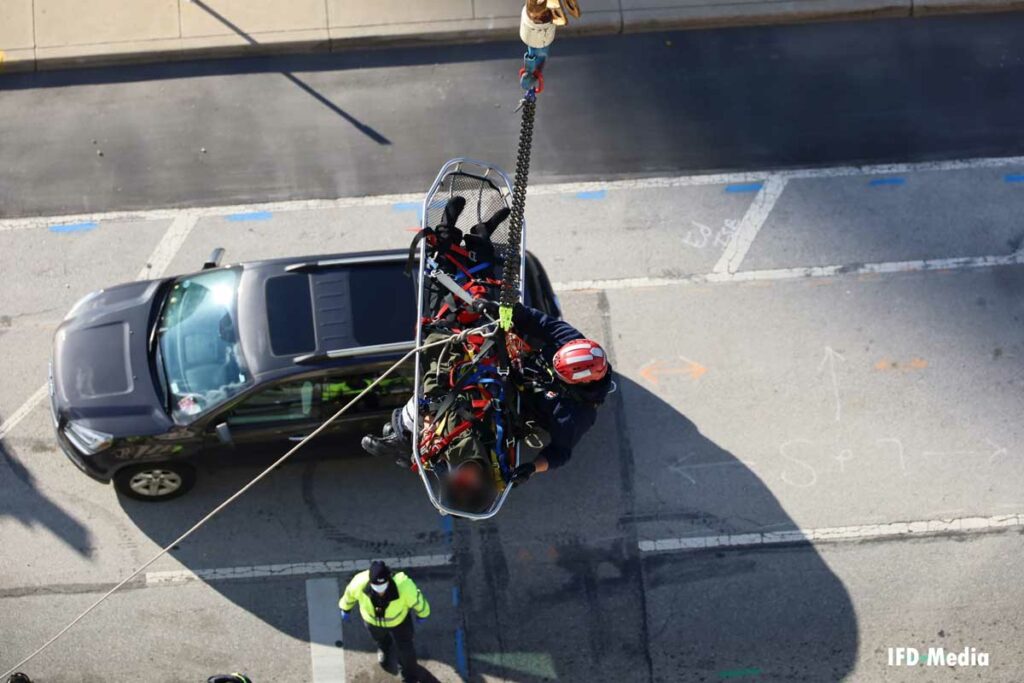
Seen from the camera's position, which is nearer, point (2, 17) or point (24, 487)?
point (24, 487)

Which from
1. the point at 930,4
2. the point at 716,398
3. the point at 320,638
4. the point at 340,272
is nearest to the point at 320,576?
the point at 320,638

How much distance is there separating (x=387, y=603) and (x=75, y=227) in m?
6.01

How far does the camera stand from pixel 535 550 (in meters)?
9.48

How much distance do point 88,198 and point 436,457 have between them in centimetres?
582

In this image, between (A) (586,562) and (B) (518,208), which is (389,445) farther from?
(B) (518,208)

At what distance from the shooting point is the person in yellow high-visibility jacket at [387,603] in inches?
313

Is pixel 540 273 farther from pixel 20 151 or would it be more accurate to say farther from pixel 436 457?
pixel 20 151

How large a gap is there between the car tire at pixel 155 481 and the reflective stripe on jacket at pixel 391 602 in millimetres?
2198

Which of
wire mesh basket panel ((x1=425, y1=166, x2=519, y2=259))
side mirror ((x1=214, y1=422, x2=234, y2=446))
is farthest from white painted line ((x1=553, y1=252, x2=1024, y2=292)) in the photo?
side mirror ((x1=214, y1=422, x2=234, y2=446))

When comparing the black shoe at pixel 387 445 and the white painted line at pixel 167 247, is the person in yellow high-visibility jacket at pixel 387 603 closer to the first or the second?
the black shoe at pixel 387 445

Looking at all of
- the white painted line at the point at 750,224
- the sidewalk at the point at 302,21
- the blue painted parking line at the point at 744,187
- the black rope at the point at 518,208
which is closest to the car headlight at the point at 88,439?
the black rope at the point at 518,208

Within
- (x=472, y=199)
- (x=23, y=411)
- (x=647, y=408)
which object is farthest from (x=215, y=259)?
(x=647, y=408)

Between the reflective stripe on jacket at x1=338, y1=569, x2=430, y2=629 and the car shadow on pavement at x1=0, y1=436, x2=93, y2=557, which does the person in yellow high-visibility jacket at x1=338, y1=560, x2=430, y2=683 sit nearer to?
the reflective stripe on jacket at x1=338, y1=569, x2=430, y2=629

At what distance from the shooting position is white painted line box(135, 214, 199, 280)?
434 inches
